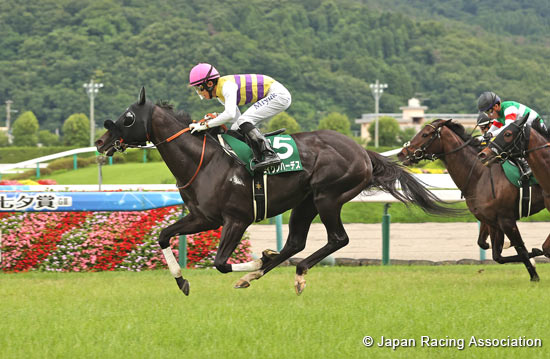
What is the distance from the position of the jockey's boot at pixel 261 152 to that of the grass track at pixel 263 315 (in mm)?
940

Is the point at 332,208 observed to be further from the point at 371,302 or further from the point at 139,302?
the point at 139,302

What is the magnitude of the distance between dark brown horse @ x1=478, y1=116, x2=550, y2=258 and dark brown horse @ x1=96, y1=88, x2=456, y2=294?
989 millimetres

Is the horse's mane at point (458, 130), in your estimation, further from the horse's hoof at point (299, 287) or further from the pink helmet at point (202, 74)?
the pink helmet at point (202, 74)

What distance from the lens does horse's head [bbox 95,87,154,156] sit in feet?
20.0

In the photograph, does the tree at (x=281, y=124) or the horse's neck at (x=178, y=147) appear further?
the tree at (x=281, y=124)

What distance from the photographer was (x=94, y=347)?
4336 mm

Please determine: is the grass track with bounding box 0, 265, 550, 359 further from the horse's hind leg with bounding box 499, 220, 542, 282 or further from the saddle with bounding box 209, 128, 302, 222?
the saddle with bounding box 209, 128, 302, 222

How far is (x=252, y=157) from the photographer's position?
604cm

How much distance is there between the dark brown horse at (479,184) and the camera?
7105 mm

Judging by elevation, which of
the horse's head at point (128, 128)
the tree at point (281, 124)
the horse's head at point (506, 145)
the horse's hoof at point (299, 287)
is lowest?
the tree at point (281, 124)

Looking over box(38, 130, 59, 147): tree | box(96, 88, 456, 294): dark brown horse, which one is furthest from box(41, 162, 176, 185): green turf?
box(38, 130, 59, 147): tree

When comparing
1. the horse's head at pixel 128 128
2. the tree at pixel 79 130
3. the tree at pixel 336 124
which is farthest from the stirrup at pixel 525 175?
the tree at pixel 336 124

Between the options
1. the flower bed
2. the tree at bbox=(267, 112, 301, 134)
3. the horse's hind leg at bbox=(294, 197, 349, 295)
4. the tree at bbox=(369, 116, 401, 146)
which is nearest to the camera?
the horse's hind leg at bbox=(294, 197, 349, 295)

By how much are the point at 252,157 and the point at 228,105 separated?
0.41 meters
